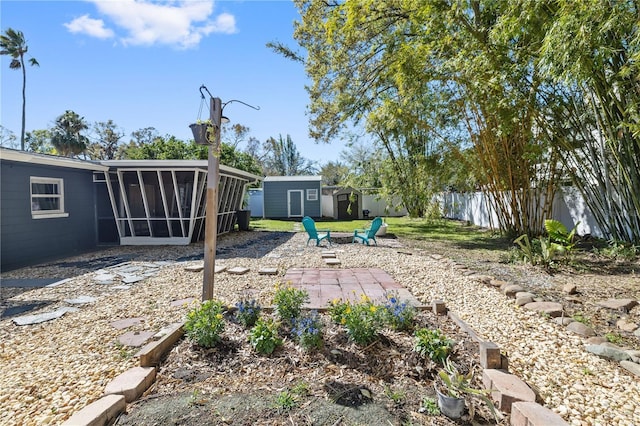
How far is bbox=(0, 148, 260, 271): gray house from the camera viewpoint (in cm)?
639

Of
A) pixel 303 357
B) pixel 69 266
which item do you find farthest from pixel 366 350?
pixel 69 266

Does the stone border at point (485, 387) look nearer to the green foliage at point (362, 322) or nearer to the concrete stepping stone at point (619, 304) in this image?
the green foliage at point (362, 322)

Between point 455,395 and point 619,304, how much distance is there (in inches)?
114

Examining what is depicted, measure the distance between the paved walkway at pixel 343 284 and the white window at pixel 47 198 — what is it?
5884 millimetres

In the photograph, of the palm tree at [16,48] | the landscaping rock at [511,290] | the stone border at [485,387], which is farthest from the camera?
the palm tree at [16,48]

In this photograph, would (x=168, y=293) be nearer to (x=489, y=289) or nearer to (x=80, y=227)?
(x=489, y=289)

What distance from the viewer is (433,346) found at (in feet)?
7.08

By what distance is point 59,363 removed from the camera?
2383mm

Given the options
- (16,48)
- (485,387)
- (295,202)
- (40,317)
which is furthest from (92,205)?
(16,48)

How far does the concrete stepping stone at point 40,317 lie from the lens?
3.28 m

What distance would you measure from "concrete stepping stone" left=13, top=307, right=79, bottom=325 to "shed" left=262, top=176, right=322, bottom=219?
47.6ft

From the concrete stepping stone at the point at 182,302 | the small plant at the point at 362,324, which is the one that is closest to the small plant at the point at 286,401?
the small plant at the point at 362,324

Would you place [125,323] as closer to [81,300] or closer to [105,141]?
[81,300]

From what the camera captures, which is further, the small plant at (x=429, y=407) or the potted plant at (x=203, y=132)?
the potted plant at (x=203, y=132)
